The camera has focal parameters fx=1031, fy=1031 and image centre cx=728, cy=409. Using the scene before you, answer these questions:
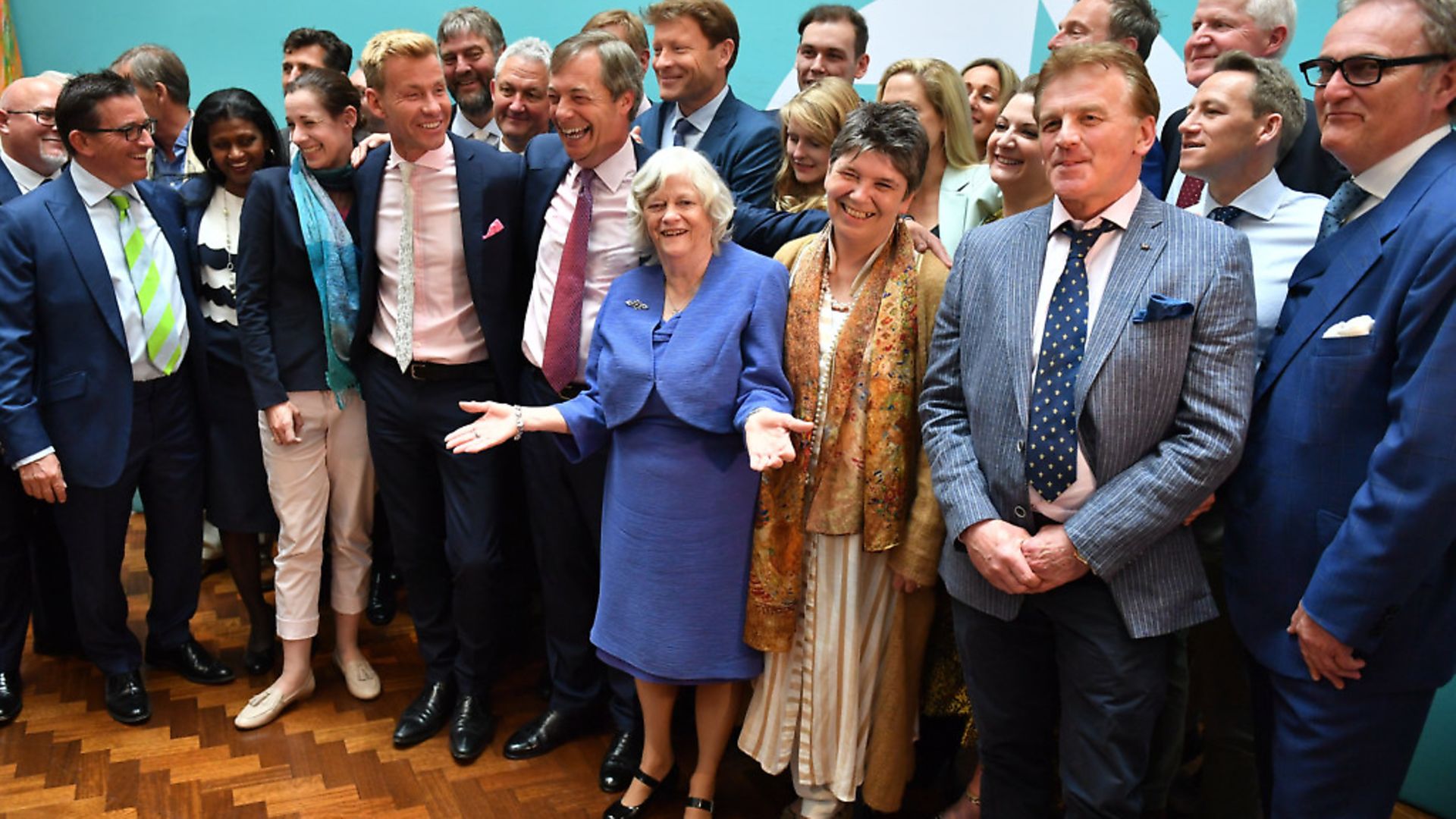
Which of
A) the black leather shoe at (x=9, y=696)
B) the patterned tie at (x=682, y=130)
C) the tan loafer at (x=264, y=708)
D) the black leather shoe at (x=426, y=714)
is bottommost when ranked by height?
the black leather shoe at (x=9, y=696)

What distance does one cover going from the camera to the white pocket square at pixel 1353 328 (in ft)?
5.26

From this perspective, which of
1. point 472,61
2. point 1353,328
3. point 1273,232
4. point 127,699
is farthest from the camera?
point 472,61

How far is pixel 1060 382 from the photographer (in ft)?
5.92

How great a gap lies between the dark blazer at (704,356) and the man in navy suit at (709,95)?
500 mm

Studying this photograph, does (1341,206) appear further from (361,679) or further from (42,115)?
(42,115)

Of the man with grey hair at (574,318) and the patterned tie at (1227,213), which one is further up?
the patterned tie at (1227,213)

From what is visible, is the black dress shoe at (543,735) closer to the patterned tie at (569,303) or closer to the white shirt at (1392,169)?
the patterned tie at (569,303)

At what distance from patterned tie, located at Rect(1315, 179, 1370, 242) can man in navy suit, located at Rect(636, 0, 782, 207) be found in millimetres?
1336

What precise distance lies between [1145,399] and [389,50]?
1960 millimetres

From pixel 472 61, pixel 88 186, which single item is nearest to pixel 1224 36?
pixel 472 61

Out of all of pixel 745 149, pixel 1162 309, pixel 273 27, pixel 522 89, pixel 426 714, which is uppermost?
pixel 273 27

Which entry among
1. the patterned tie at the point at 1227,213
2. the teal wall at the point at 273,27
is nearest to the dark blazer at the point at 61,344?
the teal wall at the point at 273,27

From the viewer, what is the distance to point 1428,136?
5.45 feet

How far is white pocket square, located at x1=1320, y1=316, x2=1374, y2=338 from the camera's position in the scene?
Result: 1604 millimetres
